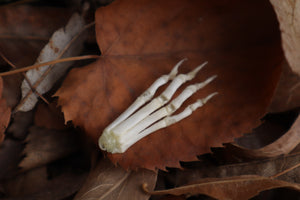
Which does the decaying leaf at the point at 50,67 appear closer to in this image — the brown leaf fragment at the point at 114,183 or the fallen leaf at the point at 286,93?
the brown leaf fragment at the point at 114,183

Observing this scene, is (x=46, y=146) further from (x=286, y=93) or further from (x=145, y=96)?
(x=286, y=93)

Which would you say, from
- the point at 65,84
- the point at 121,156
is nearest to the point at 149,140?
the point at 121,156

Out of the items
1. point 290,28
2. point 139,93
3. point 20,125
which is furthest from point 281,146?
point 20,125

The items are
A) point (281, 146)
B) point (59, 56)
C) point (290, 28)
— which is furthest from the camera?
point (59, 56)

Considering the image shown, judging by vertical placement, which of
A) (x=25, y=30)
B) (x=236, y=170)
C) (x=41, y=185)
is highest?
(x=25, y=30)

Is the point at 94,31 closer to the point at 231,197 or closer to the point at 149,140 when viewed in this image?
the point at 149,140

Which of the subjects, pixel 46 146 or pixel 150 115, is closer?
pixel 150 115

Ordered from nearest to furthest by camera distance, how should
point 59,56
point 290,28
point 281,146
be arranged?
point 290,28
point 281,146
point 59,56
